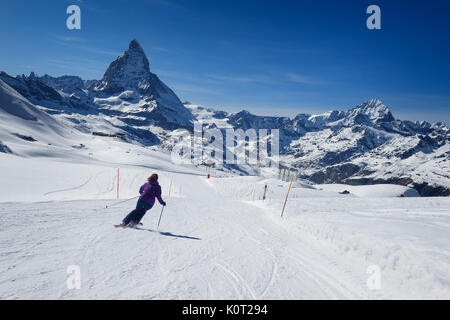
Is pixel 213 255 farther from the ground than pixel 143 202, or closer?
closer

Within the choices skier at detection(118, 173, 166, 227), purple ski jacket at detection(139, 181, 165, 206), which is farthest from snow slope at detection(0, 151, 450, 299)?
purple ski jacket at detection(139, 181, 165, 206)

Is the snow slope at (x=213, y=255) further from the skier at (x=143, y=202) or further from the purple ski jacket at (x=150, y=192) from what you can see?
the purple ski jacket at (x=150, y=192)

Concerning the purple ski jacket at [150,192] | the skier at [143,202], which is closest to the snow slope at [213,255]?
the skier at [143,202]

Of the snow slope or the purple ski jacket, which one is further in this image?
the purple ski jacket

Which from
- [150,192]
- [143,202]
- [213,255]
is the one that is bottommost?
[213,255]

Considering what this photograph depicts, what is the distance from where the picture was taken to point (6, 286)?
539 cm

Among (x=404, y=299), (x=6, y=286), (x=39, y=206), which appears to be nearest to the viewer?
(x=6, y=286)

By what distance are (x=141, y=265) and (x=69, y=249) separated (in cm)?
223

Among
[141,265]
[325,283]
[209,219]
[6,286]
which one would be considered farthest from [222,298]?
[209,219]

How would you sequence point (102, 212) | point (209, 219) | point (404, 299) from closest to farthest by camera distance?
point (404, 299) → point (102, 212) → point (209, 219)

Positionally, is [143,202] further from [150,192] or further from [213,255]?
[213,255]

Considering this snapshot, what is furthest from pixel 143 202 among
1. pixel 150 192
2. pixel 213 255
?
pixel 213 255

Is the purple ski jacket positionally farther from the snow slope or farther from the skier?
the snow slope
